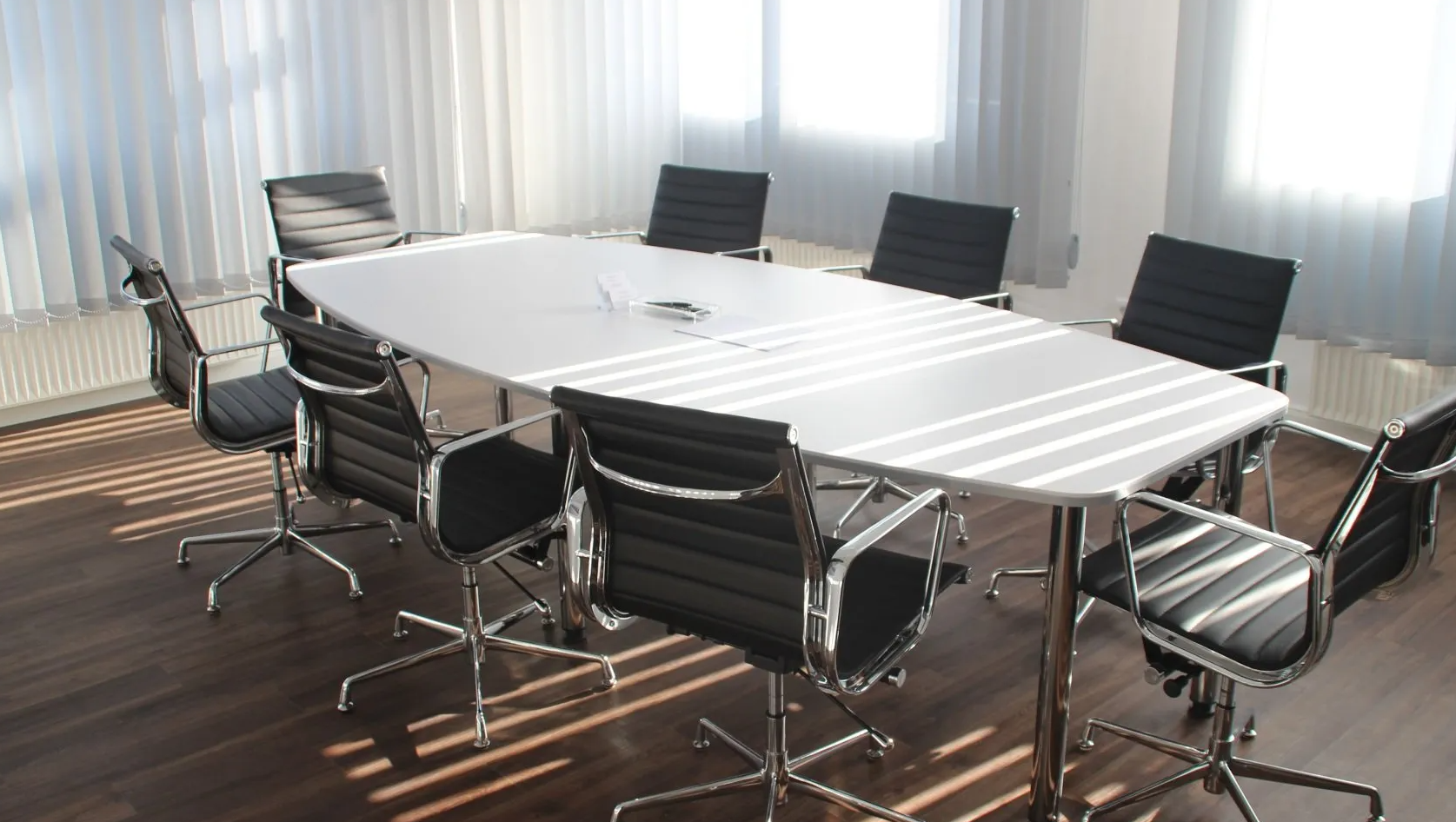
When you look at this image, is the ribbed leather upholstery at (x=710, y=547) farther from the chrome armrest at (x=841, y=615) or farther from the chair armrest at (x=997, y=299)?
the chair armrest at (x=997, y=299)

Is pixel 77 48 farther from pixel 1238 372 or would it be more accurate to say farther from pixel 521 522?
pixel 1238 372

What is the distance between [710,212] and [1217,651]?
10.2 feet

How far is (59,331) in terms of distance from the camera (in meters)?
5.52

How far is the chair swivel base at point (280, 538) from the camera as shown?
4074 mm

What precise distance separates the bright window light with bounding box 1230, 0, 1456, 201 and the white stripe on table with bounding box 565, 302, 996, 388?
168cm

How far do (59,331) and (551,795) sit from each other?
3.51m

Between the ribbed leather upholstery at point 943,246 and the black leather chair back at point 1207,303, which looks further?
the ribbed leather upholstery at point 943,246

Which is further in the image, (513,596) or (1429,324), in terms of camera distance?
(1429,324)

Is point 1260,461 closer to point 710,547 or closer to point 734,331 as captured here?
point 734,331

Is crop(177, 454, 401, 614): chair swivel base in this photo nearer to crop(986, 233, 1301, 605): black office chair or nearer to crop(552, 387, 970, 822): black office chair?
crop(552, 387, 970, 822): black office chair

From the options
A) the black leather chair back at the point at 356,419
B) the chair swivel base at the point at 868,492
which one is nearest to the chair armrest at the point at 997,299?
the chair swivel base at the point at 868,492

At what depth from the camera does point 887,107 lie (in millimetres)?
6141

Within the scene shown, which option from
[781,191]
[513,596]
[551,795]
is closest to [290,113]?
[781,191]

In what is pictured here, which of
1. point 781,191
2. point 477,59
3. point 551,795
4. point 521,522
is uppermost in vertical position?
point 477,59
